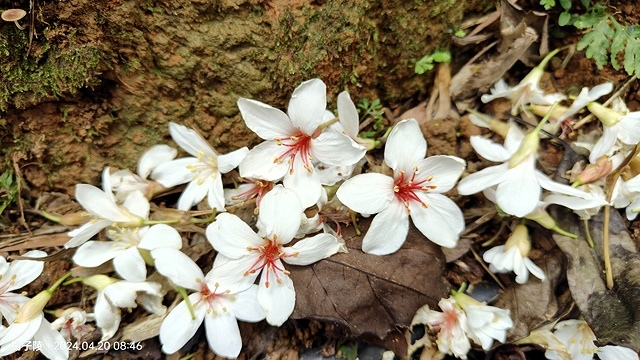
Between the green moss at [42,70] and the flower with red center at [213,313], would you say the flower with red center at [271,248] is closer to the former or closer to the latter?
the flower with red center at [213,313]

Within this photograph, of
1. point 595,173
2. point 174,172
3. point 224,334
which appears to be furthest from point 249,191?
point 595,173

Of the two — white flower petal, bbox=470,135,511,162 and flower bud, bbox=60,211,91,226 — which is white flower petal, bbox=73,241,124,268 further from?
white flower petal, bbox=470,135,511,162

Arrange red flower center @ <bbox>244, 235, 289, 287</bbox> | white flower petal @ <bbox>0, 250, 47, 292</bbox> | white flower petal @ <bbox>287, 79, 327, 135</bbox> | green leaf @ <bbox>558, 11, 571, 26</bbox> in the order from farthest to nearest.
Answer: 1. green leaf @ <bbox>558, 11, 571, 26</bbox>
2. white flower petal @ <bbox>0, 250, 47, 292</bbox>
3. red flower center @ <bbox>244, 235, 289, 287</bbox>
4. white flower petal @ <bbox>287, 79, 327, 135</bbox>

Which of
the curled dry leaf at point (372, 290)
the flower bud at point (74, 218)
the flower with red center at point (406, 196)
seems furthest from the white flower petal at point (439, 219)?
the flower bud at point (74, 218)

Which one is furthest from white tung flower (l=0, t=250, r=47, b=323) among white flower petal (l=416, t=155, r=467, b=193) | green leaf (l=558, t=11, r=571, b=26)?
green leaf (l=558, t=11, r=571, b=26)

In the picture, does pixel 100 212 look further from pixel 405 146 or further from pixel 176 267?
pixel 405 146

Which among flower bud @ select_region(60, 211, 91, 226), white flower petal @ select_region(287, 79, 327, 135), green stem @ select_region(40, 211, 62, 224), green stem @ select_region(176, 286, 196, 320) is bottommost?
green stem @ select_region(176, 286, 196, 320)
